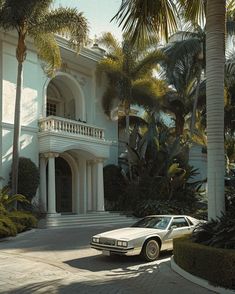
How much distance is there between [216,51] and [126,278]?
18.2 ft

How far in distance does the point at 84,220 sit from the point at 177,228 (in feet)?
33.2

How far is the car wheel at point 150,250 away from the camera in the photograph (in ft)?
39.2

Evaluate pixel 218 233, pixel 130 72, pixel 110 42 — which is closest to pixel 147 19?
pixel 218 233

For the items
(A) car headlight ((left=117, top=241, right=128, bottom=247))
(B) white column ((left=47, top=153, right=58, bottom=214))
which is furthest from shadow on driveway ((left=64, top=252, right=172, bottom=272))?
(B) white column ((left=47, top=153, right=58, bottom=214))

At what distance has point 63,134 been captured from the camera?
76.8 feet

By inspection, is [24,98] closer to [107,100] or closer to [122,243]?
[107,100]

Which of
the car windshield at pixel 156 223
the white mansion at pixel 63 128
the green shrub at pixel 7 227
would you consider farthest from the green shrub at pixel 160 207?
the car windshield at pixel 156 223

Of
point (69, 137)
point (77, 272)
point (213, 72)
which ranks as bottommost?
point (77, 272)

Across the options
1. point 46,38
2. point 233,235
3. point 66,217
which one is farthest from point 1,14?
point 233,235

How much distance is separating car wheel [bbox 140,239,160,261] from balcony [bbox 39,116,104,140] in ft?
39.7

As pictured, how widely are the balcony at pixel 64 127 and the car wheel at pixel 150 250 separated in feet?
39.7

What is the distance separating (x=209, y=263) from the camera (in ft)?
27.3

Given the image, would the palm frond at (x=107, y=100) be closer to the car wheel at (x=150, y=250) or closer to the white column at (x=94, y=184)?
the white column at (x=94, y=184)

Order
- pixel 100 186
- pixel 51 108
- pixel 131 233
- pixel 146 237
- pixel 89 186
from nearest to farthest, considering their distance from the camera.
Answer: pixel 146 237 < pixel 131 233 < pixel 100 186 < pixel 89 186 < pixel 51 108
